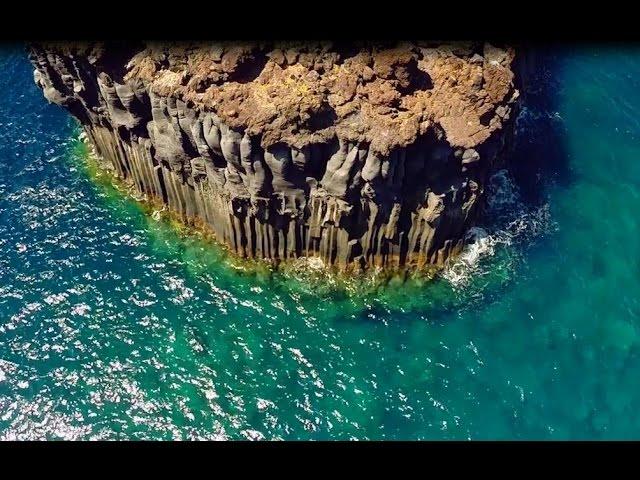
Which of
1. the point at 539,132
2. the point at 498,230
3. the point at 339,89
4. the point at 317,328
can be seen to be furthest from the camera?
the point at 539,132

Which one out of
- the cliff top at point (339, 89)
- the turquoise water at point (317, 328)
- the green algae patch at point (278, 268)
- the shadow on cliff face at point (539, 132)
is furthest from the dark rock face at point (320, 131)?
the shadow on cliff face at point (539, 132)

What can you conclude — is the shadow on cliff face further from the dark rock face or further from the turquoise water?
the dark rock face

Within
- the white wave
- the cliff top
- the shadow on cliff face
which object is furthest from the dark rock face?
the shadow on cliff face

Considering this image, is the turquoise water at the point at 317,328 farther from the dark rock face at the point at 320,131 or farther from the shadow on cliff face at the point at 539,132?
the dark rock face at the point at 320,131

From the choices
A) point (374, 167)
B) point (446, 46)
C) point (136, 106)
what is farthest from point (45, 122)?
point (446, 46)

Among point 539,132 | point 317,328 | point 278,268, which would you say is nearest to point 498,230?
point 539,132

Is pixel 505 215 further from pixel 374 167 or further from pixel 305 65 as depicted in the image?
pixel 305 65

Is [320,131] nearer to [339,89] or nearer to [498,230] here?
[339,89]

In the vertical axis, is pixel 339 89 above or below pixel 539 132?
above
